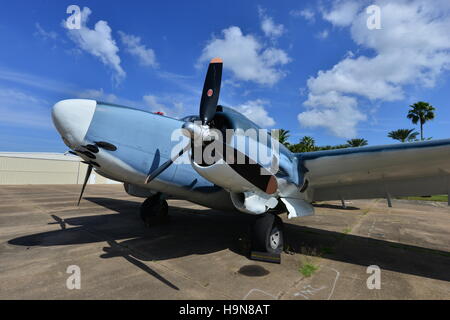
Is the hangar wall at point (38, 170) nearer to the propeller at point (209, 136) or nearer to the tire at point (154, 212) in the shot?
the tire at point (154, 212)

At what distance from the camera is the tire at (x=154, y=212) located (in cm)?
788

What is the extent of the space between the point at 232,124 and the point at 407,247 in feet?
20.8

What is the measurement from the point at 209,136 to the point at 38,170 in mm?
39637

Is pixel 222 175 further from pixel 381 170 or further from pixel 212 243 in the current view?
pixel 381 170

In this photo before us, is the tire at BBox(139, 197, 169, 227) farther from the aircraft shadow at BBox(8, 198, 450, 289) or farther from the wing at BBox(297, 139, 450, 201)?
the wing at BBox(297, 139, 450, 201)

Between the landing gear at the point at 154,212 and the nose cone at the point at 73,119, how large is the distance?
4.13 metres

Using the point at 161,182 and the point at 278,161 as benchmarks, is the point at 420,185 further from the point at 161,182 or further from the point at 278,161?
the point at 161,182

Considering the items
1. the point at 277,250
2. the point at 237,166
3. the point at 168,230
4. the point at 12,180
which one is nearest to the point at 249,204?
the point at 237,166

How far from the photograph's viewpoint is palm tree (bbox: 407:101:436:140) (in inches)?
1502

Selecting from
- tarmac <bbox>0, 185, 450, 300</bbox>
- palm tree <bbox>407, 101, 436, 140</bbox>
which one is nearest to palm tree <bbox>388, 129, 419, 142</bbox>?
palm tree <bbox>407, 101, 436, 140</bbox>

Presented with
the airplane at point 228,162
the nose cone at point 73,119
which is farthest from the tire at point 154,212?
the nose cone at point 73,119

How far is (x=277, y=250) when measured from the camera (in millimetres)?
5281

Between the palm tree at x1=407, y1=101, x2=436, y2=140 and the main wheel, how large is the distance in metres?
45.0
